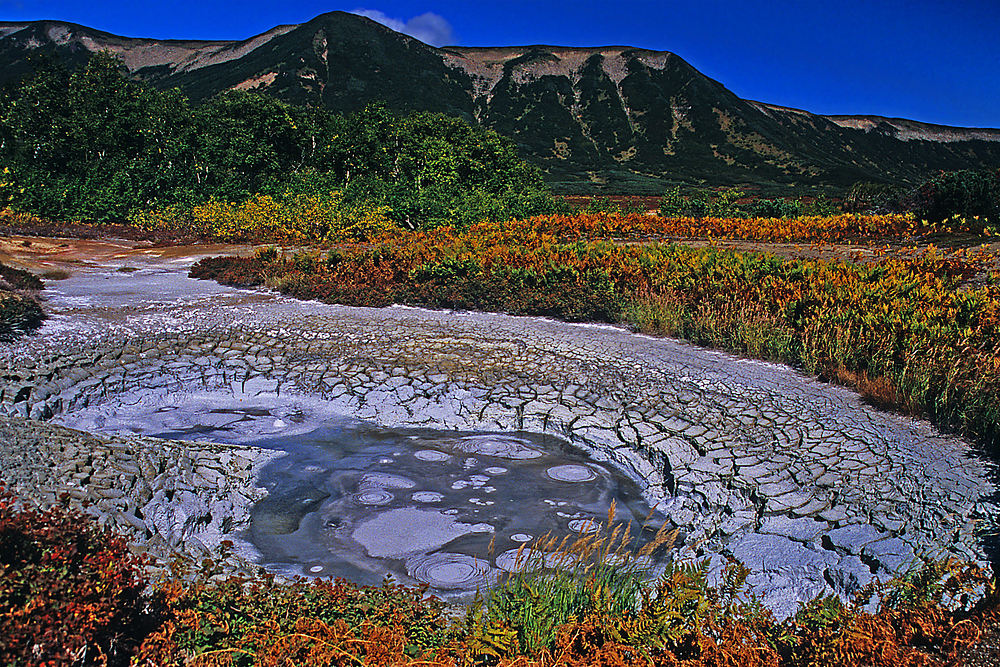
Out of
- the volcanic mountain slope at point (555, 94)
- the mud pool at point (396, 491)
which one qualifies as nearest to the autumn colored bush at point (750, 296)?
the mud pool at point (396, 491)

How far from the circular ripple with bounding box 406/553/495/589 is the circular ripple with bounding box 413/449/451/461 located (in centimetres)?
130

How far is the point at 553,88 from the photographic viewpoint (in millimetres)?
93500

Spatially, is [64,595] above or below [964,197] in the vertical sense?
below

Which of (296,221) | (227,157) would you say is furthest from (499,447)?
(227,157)

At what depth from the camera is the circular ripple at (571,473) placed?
16.0 feet

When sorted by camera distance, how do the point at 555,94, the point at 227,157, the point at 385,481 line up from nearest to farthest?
the point at 385,481
the point at 227,157
the point at 555,94

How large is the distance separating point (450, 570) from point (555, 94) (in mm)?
94846

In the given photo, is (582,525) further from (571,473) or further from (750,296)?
(750,296)

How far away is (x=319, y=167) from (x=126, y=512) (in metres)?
18.0

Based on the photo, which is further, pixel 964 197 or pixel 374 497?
pixel 964 197

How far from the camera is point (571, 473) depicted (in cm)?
495

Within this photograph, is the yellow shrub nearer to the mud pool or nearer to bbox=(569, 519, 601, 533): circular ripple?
the mud pool

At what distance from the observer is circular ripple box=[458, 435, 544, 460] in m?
5.20

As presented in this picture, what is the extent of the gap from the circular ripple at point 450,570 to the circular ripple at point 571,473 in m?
1.21
